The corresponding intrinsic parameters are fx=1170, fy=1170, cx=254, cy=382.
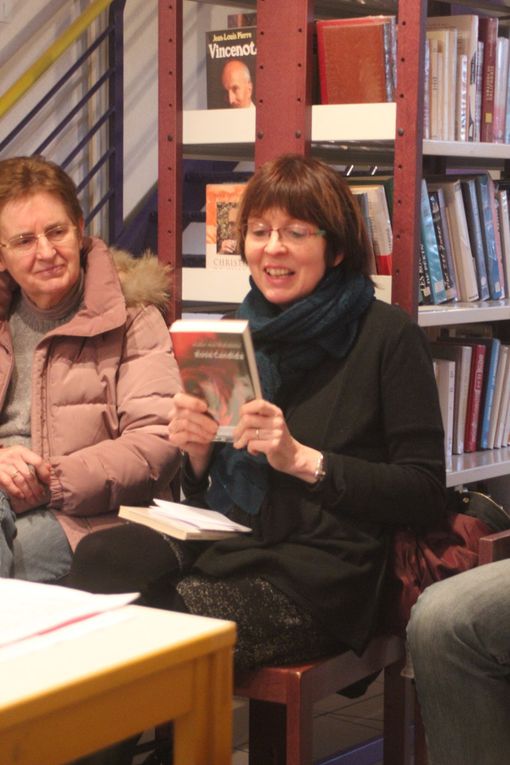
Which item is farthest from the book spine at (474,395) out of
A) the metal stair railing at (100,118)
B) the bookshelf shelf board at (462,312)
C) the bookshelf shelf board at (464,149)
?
the metal stair railing at (100,118)

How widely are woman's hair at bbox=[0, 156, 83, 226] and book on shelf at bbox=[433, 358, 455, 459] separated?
927mm

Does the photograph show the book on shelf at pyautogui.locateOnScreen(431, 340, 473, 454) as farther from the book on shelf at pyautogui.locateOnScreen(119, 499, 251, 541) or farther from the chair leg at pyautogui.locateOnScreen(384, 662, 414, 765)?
the book on shelf at pyautogui.locateOnScreen(119, 499, 251, 541)

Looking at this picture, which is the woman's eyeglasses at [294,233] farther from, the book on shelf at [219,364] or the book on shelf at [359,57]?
the book on shelf at [359,57]

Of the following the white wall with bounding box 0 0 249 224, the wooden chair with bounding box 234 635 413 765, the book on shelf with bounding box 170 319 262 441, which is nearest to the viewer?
the book on shelf with bounding box 170 319 262 441

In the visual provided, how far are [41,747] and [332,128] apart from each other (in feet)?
5.49

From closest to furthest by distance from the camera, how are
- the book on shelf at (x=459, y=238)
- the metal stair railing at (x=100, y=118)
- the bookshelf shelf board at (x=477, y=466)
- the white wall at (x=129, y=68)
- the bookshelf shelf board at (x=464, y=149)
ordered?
the bookshelf shelf board at (x=464, y=149), the bookshelf shelf board at (x=477, y=466), the book on shelf at (x=459, y=238), the metal stair railing at (x=100, y=118), the white wall at (x=129, y=68)

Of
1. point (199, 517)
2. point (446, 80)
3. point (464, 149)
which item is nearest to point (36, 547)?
point (199, 517)

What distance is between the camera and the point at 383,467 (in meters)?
2.05

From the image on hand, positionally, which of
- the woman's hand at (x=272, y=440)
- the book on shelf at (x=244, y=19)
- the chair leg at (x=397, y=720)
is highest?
the book on shelf at (x=244, y=19)

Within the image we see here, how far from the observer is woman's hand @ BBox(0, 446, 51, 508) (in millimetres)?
2348

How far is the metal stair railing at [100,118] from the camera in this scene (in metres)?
4.75

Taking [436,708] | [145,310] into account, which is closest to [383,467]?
[436,708]

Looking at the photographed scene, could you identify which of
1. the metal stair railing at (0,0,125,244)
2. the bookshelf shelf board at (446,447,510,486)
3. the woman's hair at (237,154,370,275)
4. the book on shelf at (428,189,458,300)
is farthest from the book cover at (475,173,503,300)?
the metal stair railing at (0,0,125,244)

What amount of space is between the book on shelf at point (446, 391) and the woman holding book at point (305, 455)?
26.7 inches
